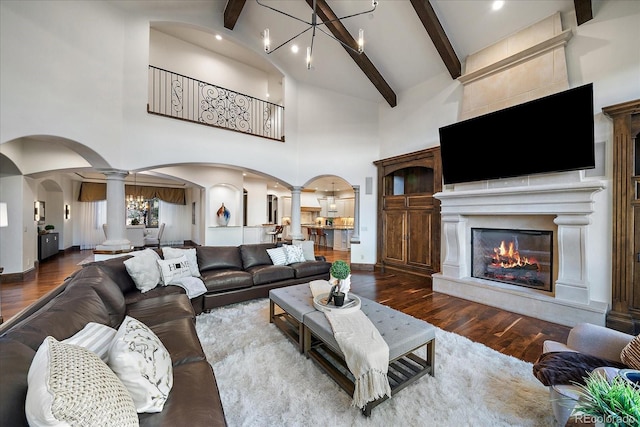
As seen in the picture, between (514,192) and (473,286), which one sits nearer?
(514,192)

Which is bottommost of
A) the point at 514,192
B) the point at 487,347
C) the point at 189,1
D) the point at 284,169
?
the point at 487,347

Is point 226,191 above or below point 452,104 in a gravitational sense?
below

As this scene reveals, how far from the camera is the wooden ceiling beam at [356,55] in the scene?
4.26 metres

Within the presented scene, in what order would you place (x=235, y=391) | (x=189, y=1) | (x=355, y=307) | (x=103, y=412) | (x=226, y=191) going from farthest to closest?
(x=226, y=191), (x=189, y=1), (x=355, y=307), (x=235, y=391), (x=103, y=412)

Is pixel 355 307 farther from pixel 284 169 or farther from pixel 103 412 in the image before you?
pixel 284 169

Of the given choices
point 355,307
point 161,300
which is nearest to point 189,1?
point 161,300

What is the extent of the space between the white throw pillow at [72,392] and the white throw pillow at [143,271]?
7.39ft

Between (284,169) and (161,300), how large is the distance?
3.84m

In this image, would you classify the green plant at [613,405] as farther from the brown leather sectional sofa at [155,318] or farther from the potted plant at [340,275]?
the potted plant at [340,275]

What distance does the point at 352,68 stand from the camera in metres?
5.57

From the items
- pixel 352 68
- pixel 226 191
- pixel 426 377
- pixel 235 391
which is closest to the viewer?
pixel 235 391

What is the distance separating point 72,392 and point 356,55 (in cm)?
595

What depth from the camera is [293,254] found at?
4508 mm

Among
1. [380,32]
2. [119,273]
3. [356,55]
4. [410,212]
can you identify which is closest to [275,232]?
[410,212]
